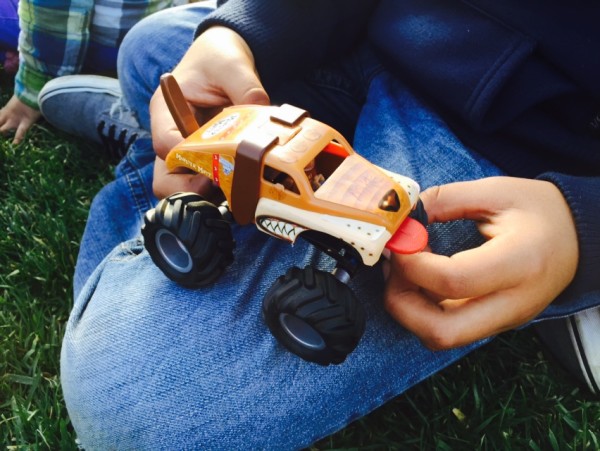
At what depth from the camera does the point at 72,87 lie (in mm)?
1330

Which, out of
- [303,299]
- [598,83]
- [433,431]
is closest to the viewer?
[303,299]

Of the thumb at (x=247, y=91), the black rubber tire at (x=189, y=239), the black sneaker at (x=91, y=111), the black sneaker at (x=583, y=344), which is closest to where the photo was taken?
the black rubber tire at (x=189, y=239)

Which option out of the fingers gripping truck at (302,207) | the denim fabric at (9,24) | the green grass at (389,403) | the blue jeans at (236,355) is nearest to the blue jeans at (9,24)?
the denim fabric at (9,24)

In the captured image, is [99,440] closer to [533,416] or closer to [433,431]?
[433,431]

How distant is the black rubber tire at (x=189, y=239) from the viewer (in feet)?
2.24

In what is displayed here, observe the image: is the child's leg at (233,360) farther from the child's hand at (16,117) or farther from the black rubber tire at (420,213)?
the child's hand at (16,117)

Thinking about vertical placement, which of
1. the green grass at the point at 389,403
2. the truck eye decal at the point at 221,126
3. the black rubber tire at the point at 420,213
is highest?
the truck eye decal at the point at 221,126

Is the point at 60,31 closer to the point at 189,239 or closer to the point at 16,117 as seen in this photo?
the point at 16,117

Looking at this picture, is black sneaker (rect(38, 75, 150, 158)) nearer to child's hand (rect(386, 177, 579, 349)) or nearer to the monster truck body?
the monster truck body

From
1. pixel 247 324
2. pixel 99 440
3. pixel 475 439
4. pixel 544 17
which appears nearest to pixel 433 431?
pixel 475 439

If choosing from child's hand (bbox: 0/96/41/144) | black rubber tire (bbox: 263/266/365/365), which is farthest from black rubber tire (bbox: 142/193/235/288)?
child's hand (bbox: 0/96/41/144)

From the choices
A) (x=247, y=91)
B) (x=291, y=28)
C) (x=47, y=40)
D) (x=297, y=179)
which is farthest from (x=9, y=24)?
(x=297, y=179)

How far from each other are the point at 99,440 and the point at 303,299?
362 millimetres

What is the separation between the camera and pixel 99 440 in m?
0.78
